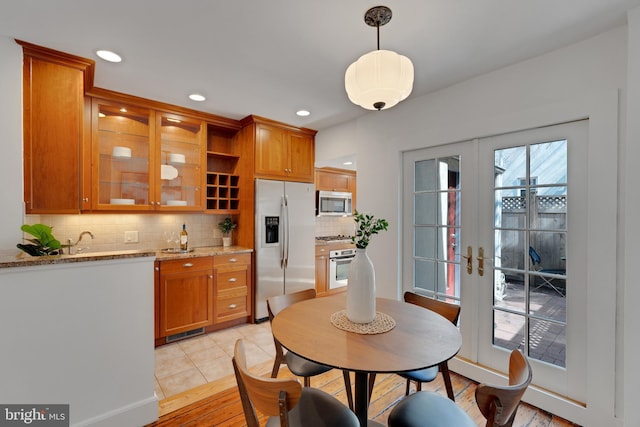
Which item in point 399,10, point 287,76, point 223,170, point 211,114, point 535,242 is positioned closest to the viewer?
point 399,10

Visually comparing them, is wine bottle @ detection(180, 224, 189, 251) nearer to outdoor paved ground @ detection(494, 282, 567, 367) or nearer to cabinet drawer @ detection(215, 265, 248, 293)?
cabinet drawer @ detection(215, 265, 248, 293)

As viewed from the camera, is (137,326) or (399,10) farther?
(137,326)

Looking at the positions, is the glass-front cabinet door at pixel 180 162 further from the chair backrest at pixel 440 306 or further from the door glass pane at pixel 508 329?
the door glass pane at pixel 508 329

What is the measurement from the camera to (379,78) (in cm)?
136

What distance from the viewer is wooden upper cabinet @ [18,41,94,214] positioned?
204 centimetres

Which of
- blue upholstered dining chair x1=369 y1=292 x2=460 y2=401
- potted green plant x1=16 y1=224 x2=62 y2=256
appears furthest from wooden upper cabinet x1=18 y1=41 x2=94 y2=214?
blue upholstered dining chair x1=369 y1=292 x2=460 y2=401

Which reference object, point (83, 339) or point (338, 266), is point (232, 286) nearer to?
point (83, 339)

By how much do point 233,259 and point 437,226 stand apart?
225 centimetres

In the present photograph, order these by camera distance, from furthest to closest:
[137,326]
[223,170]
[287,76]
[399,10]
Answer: [223,170] < [287,76] < [137,326] < [399,10]

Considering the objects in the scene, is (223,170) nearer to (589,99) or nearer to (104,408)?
(104,408)

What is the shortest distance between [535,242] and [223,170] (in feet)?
11.4

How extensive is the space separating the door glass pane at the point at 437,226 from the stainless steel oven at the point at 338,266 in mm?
1918

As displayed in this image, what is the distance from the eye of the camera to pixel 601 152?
1770 millimetres

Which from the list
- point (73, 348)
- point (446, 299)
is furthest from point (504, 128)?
point (73, 348)
